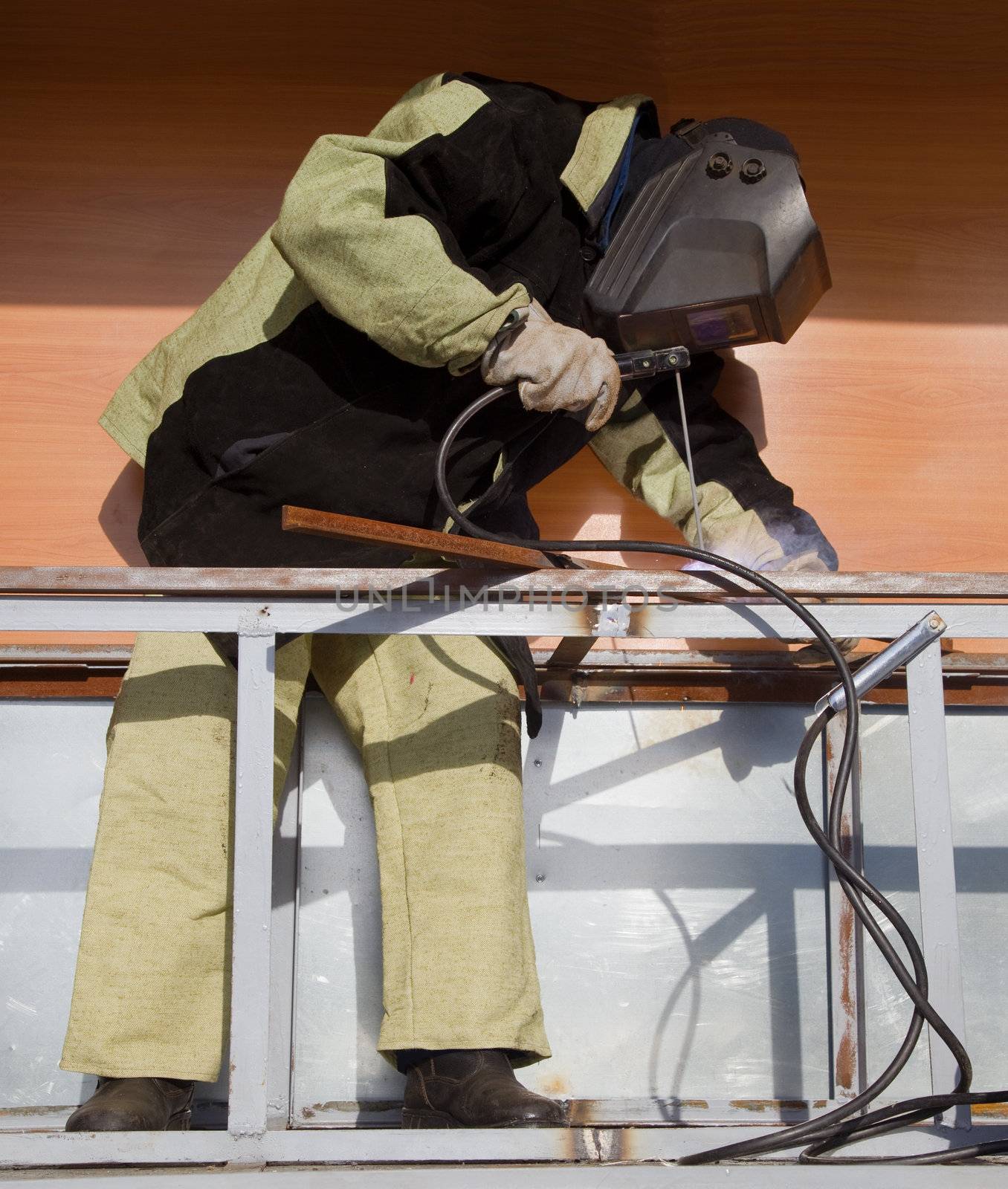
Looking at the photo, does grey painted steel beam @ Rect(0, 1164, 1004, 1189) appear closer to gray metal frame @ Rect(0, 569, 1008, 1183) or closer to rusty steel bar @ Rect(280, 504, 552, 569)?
gray metal frame @ Rect(0, 569, 1008, 1183)

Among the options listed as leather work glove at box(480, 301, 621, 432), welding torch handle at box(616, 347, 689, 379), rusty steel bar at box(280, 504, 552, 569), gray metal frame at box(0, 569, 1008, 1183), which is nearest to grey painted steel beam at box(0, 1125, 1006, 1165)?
gray metal frame at box(0, 569, 1008, 1183)

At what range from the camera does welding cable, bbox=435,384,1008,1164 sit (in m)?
0.94

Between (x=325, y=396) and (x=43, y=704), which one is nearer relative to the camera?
(x=325, y=396)

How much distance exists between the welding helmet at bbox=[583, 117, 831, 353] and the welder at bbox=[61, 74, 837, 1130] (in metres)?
0.02

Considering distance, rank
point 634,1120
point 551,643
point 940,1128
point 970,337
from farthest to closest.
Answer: point 970,337
point 551,643
point 634,1120
point 940,1128

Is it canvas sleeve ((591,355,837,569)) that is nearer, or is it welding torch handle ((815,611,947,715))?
welding torch handle ((815,611,947,715))

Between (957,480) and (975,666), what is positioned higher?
(957,480)

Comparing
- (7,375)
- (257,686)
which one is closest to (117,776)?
(257,686)

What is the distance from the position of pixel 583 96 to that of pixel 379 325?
82 cm

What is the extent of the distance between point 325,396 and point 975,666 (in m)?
0.94

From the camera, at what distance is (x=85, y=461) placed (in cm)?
169

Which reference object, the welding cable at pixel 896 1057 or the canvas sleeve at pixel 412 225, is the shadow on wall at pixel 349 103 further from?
the welding cable at pixel 896 1057

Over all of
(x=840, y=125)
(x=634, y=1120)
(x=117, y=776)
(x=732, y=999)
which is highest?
(x=840, y=125)

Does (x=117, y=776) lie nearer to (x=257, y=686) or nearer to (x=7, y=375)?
(x=257, y=686)
